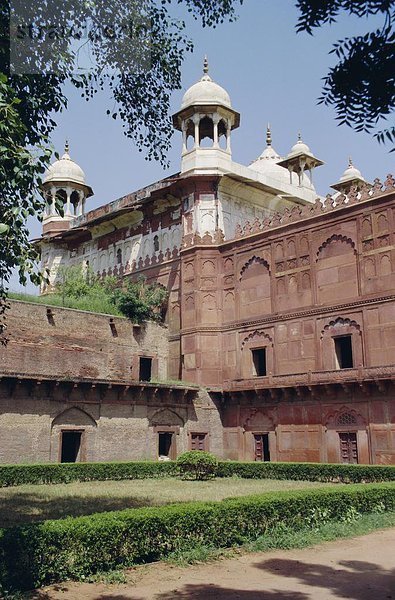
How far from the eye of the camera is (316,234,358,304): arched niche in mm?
22797

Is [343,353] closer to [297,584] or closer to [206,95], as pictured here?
[206,95]

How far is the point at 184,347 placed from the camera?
2664 centimetres

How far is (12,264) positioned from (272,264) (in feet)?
62.4

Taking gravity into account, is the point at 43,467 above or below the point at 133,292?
below

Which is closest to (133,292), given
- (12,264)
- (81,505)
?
(81,505)

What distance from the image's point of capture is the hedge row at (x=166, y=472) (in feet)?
60.3

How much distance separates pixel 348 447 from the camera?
21.7 metres

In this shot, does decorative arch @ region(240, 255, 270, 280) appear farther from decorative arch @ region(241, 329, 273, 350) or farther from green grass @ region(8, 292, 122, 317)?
green grass @ region(8, 292, 122, 317)

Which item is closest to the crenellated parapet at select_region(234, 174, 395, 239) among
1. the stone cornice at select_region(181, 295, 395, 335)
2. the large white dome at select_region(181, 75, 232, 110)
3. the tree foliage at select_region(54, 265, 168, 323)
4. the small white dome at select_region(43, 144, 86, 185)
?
the stone cornice at select_region(181, 295, 395, 335)

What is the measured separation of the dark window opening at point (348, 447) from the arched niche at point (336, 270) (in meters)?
4.82

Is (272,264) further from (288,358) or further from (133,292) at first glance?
(133,292)

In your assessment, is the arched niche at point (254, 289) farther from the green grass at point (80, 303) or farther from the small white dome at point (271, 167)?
the small white dome at point (271, 167)

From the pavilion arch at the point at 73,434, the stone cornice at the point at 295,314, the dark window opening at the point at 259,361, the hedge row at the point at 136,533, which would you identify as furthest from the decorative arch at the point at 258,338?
the hedge row at the point at 136,533

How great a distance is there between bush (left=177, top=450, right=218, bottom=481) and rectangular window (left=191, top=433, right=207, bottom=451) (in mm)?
3866
